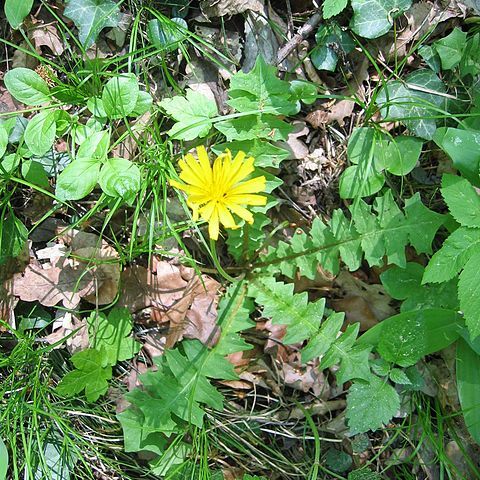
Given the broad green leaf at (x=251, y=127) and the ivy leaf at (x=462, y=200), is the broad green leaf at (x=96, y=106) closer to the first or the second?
the broad green leaf at (x=251, y=127)

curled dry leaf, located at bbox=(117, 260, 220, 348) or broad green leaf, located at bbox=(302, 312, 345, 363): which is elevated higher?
broad green leaf, located at bbox=(302, 312, 345, 363)

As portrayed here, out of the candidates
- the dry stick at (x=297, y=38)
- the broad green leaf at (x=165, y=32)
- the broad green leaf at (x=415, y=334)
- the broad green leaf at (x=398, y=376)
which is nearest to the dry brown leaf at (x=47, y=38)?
the broad green leaf at (x=165, y=32)

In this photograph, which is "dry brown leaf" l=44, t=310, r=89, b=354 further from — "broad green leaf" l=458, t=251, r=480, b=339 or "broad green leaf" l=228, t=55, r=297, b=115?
"broad green leaf" l=458, t=251, r=480, b=339

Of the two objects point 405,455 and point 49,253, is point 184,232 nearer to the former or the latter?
point 49,253

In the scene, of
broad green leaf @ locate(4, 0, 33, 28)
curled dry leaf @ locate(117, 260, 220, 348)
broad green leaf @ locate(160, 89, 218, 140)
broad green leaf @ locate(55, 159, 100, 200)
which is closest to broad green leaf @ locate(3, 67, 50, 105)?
broad green leaf @ locate(4, 0, 33, 28)

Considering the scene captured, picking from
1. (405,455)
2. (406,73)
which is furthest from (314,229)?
(405,455)

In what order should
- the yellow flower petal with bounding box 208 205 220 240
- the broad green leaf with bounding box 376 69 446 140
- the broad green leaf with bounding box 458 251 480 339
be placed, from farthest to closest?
1. the broad green leaf with bounding box 376 69 446 140
2. the broad green leaf with bounding box 458 251 480 339
3. the yellow flower petal with bounding box 208 205 220 240

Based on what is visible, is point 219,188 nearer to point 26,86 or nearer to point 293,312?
point 293,312
